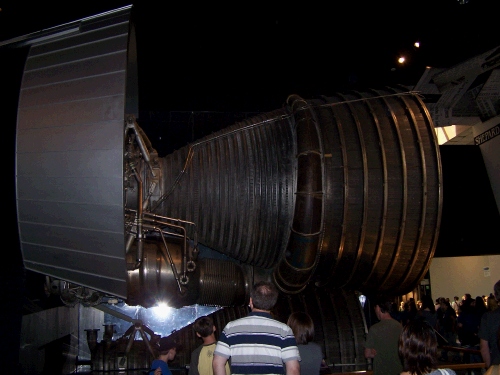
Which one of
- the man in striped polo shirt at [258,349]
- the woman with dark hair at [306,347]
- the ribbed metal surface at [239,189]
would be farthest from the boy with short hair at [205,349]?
the ribbed metal surface at [239,189]

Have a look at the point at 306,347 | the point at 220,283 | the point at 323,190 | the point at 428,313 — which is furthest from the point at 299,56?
the point at 306,347

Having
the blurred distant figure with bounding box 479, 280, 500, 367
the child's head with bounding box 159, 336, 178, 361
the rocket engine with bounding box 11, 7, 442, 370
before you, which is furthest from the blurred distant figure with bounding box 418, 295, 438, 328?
the child's head with bounding box 159, 336, 178, 361

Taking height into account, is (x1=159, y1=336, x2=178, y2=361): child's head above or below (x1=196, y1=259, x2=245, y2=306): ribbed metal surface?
below

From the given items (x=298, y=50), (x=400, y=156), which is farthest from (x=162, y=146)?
(x=400, y=156)

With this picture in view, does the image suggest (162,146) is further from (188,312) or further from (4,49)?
(4,49)

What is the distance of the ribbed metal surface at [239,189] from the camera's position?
472cm

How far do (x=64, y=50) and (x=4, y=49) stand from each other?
1.42ft

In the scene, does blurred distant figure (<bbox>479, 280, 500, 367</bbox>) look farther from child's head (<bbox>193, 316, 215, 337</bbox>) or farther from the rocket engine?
child's head (<bbox>193, 316, 215, 337</bbox>)

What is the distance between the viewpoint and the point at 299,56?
6.96 m

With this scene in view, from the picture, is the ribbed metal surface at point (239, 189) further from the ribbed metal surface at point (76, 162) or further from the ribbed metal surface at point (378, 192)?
the ribbed metal surface at point (76, 162)

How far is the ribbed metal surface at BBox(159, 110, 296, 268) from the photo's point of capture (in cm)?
472

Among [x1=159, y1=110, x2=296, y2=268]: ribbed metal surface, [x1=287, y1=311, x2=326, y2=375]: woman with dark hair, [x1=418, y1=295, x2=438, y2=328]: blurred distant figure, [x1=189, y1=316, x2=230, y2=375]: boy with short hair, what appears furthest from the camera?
[x1=418, y1=295, x2=438, y2=328]: blurred distant figure

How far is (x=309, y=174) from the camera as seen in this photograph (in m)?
4.42

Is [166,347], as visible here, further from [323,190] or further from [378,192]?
[378,192]
